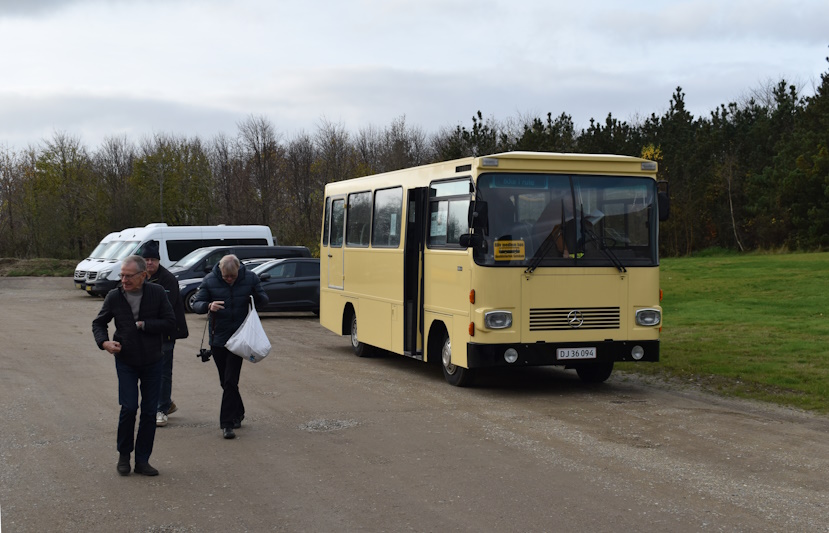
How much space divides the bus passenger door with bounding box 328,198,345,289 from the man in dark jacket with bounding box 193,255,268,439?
801 cm

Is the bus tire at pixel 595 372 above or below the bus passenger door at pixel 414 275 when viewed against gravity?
below

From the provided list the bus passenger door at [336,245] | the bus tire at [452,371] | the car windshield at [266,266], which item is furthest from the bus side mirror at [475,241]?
the car windshield at [266,266]

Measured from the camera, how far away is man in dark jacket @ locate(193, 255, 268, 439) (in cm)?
954

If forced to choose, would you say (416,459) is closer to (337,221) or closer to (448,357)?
(448,357)

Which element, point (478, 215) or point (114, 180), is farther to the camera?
point (114, 180)

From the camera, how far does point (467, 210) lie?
12.5 metres

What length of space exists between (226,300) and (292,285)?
16001 millimetres

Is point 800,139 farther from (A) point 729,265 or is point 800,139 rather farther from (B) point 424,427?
(B) point 424,427

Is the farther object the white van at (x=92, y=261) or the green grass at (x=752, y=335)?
the white van at (x=92, y=261)

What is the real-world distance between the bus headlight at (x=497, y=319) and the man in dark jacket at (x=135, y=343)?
5057 millimetres

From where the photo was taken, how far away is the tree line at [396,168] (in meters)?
59.6

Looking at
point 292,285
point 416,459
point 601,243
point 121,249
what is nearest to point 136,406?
point 416,459

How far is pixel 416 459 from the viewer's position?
27.3 ft

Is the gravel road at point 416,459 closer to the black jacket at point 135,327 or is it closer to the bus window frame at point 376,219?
the black jacket at point 135,327
